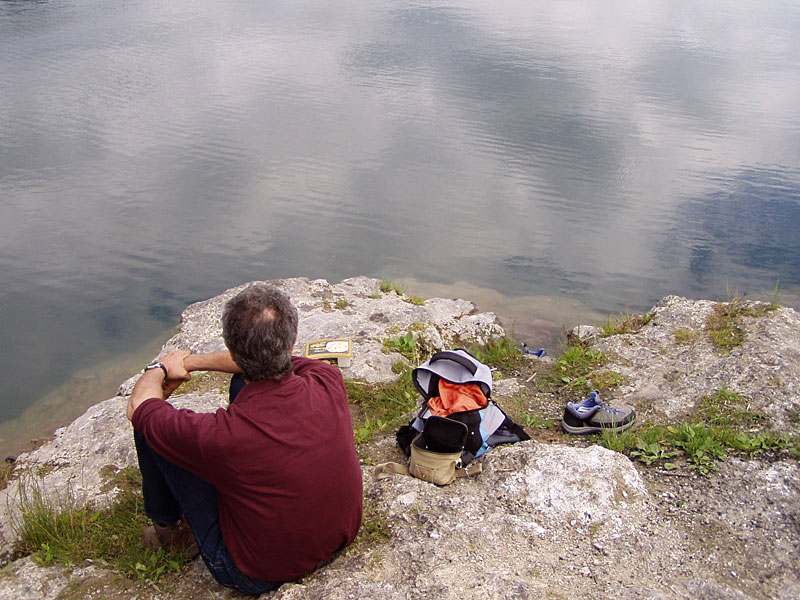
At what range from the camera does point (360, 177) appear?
16266mm

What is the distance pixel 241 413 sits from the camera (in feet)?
10.2

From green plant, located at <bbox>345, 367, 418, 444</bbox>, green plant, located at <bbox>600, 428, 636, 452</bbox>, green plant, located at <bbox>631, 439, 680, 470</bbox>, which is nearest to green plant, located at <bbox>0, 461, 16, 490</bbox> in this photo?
green plant, located at <bbox>345, 367, 418, 444</bbox>

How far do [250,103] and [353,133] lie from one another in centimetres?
454

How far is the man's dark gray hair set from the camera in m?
3.13

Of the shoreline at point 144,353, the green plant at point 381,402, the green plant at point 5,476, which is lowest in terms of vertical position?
the shoreline at point 144,353

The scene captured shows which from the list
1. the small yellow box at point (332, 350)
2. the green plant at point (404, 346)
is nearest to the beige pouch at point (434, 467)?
the small yellow box at point (332, 350)

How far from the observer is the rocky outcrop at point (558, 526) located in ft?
11.1

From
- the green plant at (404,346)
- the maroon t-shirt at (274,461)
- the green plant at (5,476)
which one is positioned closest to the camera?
the maroon t-shirt at (274,461)

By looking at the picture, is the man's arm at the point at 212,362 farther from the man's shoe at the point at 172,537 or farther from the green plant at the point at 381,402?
the green plant at the point at 381,402

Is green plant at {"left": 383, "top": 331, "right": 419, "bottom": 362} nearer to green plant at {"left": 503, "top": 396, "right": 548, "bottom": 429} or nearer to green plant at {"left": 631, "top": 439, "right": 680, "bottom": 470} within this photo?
green plant at {"left": 503, "top": 396, "right": 548, "bottom": 429}

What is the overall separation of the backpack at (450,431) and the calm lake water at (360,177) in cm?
596

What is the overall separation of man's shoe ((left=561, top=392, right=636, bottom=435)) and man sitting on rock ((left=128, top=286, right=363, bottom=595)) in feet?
7.82

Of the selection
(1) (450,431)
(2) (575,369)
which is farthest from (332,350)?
(2) (575,369)

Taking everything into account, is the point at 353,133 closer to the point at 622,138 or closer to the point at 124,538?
the point at 622,138
